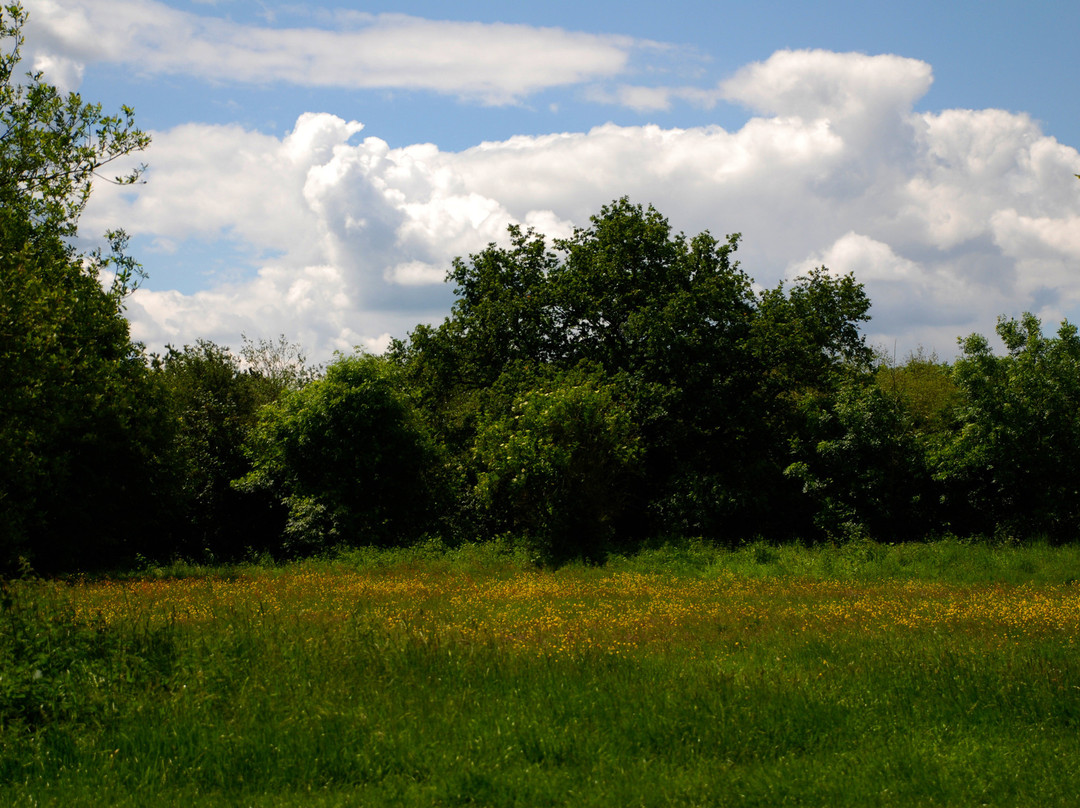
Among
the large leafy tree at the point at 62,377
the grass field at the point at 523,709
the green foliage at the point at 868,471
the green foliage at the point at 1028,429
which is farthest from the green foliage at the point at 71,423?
the green foliage at the point at 1028,429

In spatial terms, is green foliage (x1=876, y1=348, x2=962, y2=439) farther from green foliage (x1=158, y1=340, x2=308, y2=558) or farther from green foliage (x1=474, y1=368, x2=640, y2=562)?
green foliage (x1=158, y1=340, x2=308, y2=558)

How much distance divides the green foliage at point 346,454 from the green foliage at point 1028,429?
61.5ft

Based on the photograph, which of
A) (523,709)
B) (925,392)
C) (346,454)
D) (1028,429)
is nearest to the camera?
(523,709)

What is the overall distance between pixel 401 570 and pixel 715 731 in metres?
15.0

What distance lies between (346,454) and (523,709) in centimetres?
2146

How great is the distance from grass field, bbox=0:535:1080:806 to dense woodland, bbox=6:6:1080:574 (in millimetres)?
12061

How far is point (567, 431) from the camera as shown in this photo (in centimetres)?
2388

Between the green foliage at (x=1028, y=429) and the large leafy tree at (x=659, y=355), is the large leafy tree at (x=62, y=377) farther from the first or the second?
the green foliage at (x=1028, y=429)

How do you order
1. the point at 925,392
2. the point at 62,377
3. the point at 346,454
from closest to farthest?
the point at 62,377, the point at 346,454, the point at 925,392

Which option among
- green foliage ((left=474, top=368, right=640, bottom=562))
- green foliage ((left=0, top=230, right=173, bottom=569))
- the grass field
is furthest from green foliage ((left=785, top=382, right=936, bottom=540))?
green foliage ((left=0, top=230, right=173, bottom=569))

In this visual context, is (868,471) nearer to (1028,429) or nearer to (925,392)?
(1028,429)

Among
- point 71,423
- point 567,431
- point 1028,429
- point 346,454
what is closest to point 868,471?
point 1028,429

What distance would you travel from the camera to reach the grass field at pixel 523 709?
6.17m

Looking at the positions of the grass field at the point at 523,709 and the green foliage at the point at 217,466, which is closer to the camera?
the grass field at the point at 523,709
